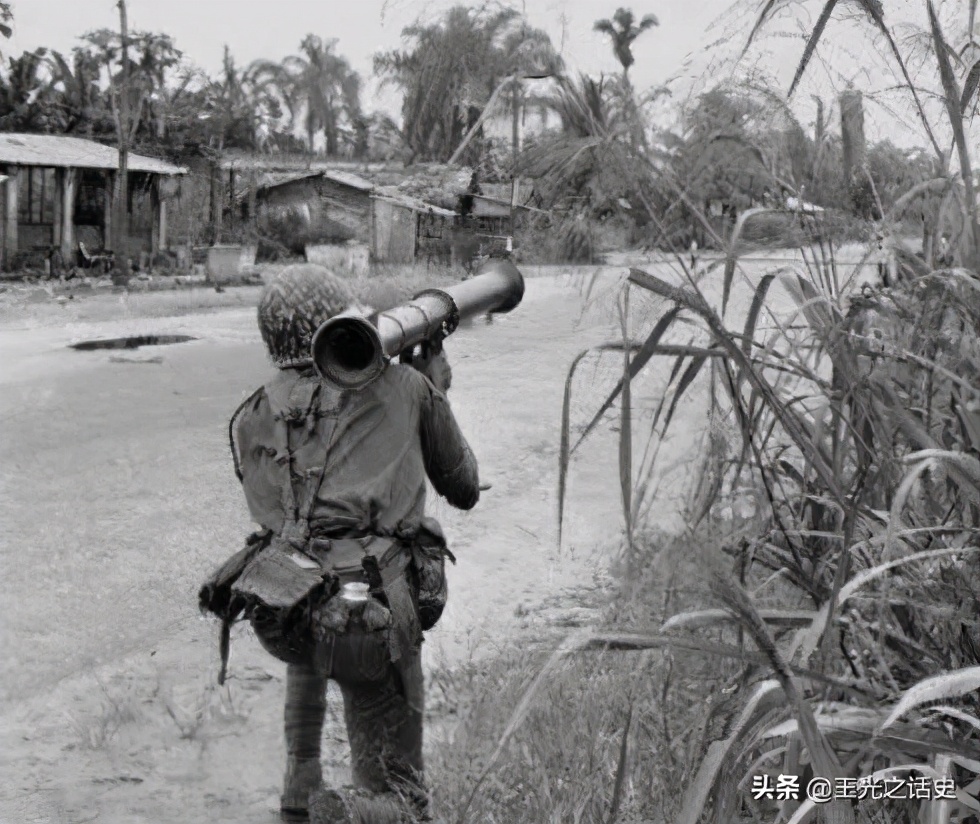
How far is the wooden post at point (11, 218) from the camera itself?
2386cm

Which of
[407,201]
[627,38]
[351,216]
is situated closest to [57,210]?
[351,216]

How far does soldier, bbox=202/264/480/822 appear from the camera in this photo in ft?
9.21

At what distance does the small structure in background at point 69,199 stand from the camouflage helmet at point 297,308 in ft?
73.1

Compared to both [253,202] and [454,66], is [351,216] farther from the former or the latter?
[454,66]

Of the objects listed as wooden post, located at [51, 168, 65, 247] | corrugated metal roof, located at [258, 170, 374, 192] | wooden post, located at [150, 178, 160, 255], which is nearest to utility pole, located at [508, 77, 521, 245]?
corrugated metal roof, located at [258, 170, 374, 192]

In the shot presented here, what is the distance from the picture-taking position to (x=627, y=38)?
514 cm

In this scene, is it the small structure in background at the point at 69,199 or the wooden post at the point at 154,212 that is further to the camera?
the wooden post at the point at 154,212

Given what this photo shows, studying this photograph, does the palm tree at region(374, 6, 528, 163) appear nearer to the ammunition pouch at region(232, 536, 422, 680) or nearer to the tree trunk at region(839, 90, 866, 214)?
the tree trunk at region(839, 90, 866, 214)

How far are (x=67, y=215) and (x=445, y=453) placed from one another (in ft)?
78.5

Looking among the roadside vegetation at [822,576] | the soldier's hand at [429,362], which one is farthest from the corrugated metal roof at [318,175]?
the roadside vegetation at [822,576]

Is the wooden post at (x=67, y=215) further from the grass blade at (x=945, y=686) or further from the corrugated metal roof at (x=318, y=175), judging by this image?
the grass blade at (x=945, y=686)

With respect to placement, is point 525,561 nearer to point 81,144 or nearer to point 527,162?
point 527,162

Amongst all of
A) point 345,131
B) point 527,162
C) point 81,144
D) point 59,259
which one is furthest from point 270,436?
point 345,131

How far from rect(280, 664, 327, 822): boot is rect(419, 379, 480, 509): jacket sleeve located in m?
0.53
